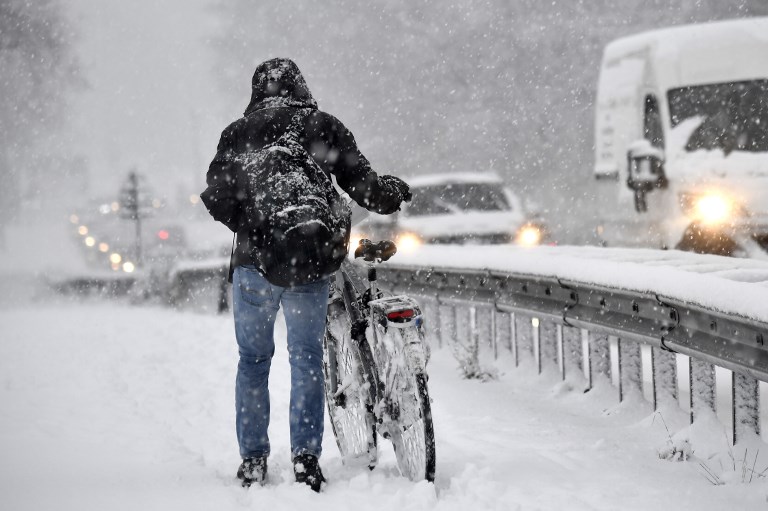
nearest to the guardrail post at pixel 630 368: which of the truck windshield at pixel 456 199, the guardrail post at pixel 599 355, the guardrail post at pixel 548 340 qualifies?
the guardrail post at pixel 599 355

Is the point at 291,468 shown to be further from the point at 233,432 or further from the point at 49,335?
the point at 49,335

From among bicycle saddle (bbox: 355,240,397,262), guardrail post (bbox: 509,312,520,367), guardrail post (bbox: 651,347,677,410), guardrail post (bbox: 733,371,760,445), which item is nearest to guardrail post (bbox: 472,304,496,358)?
guardrail post (bbox: 509,312,520,367)

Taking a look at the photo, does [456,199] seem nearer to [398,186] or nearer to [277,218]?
[398,186]

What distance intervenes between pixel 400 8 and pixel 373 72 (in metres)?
2.10

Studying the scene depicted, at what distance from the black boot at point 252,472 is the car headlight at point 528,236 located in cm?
891

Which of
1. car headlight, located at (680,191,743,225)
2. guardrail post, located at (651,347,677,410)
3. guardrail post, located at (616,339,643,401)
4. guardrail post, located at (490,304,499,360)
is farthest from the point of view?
car headlight, located at (680,191,743,225)

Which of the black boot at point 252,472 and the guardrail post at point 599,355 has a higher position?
the guardrail post at point 599,355

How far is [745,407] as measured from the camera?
5.54m

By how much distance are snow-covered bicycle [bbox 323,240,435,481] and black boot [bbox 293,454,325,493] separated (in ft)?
1.05

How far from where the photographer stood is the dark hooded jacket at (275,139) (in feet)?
15.9

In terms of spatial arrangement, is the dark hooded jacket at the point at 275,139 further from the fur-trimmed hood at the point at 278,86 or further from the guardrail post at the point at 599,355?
the guardrail post at the point at 599,355

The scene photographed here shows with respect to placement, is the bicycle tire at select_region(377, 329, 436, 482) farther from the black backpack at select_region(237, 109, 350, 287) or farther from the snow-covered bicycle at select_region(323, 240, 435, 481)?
the black backpack at select_region(237, 109, 350, 287)

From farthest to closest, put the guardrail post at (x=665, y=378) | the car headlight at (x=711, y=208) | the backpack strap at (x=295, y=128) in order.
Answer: the car headlight at (x=711, y=208) < the guardrail post at (x=665, y=378) < the backpack strap at (x=295, y=128)

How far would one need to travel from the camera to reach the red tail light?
4.69 metres
